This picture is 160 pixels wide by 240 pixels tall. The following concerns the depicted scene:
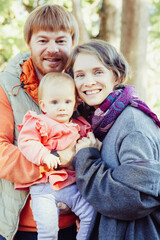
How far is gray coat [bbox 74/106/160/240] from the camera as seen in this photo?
5.82 feet

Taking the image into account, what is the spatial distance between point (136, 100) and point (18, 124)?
932 mm

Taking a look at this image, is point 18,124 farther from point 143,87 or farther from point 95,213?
point 143,87

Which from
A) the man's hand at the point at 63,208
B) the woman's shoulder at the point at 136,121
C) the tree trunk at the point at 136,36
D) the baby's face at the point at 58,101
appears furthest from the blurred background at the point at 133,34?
the man's hand at the point at 63,208

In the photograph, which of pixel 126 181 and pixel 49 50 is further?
pixel 49 50

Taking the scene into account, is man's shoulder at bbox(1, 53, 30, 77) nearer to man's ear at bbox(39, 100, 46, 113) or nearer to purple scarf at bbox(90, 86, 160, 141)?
man's ear at bbox(39, 100, 46, 113)

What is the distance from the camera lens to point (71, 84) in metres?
2.31

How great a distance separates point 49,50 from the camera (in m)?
2.64

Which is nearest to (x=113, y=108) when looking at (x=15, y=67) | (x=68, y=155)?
(x=68, y=155)

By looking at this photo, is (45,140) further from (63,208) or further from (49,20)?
(49,20)

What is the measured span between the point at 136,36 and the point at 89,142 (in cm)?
365

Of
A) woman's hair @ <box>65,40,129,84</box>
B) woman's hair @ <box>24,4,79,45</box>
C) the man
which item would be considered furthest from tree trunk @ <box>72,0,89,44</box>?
woman's hair @ <box>65,40,129,84</box>

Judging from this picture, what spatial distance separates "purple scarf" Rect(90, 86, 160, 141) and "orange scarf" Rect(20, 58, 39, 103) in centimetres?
56

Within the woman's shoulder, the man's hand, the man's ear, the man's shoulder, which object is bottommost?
the man's hand

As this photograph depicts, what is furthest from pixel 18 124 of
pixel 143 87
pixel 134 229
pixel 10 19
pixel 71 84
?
pixel 10 19
